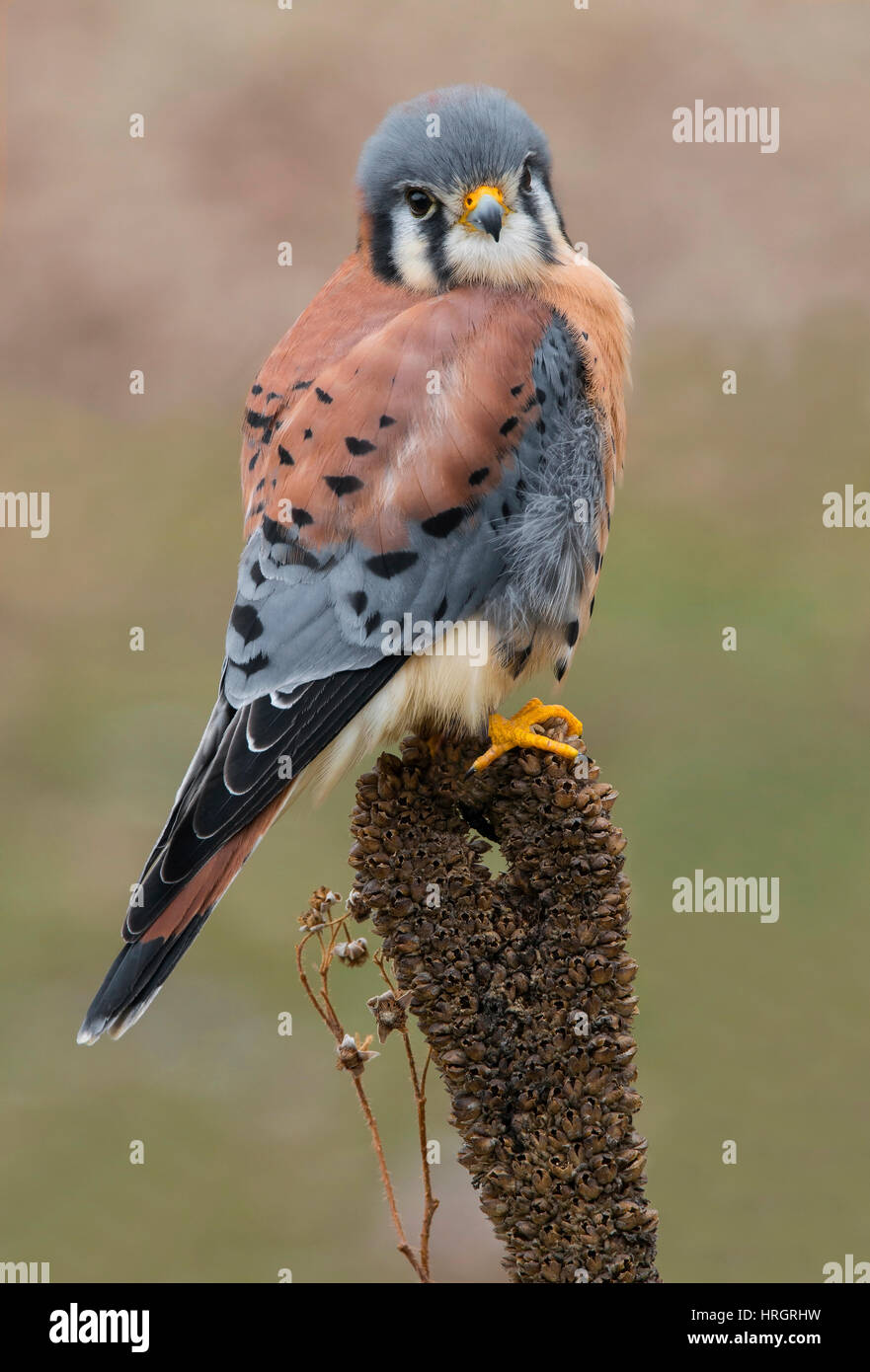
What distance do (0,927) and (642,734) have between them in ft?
6.91

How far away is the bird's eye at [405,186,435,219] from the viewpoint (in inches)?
96.7

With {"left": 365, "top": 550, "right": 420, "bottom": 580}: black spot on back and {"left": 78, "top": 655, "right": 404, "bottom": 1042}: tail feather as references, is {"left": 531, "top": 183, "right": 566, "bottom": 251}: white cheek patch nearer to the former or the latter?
{"left": 365, "top": 550, "right": 420, "bottom": 580}: black spot on back

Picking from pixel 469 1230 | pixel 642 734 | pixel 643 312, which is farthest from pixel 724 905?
pixel 643 312

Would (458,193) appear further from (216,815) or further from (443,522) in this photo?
(216,815)

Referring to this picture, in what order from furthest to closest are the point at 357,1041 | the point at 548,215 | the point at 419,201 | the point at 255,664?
the point at 548,215 → the point at 419,201 → the point at 255,664 → the point at 357,1041

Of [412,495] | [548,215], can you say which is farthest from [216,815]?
[548,215]

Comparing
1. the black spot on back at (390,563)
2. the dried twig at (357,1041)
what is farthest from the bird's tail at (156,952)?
the black spot on back at (390,563)

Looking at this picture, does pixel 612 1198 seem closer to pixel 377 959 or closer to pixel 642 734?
pixel 377 959

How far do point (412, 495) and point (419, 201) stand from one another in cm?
47

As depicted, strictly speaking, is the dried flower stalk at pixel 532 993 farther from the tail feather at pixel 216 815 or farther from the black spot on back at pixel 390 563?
the black spot on back at pixel 390 563

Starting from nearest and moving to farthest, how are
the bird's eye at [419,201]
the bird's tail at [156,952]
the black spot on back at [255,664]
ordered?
the bird's tail at [156,952]
the black spot on back at [255,664]
the bird's eye at [419,201]

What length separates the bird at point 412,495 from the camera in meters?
2.32

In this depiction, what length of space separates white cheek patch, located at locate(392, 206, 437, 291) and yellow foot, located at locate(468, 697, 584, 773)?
70 centimetres

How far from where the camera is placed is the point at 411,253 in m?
2.53
